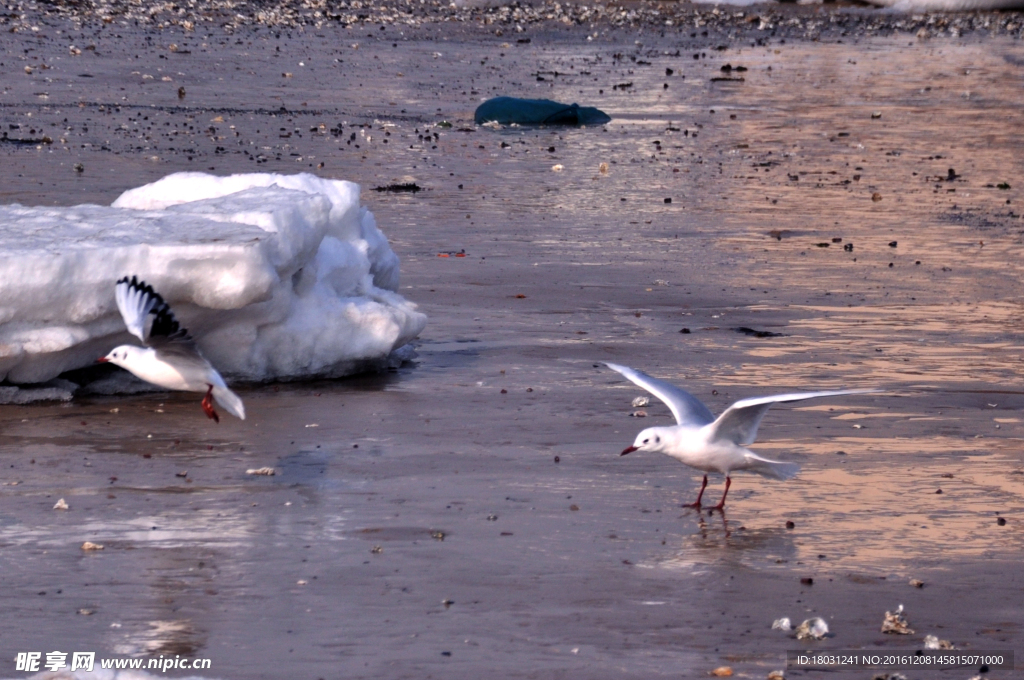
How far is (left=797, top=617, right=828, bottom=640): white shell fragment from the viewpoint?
5027 mm

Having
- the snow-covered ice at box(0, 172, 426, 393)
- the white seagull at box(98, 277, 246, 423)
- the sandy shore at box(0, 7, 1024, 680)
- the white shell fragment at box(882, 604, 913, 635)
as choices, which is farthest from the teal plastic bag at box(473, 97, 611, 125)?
the white shell fragment at box(882, 604, 913, 635)

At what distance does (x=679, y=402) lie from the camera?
21.3 ft

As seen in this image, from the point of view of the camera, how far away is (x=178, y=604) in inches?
204

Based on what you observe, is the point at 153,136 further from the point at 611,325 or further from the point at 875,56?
the point at 875,56

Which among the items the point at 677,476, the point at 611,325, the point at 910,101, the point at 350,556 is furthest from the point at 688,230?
the point at 910,101

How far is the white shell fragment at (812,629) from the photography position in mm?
5027

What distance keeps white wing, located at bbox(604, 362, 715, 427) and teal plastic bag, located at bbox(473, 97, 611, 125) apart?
496 inches

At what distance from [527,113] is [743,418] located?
13.0m

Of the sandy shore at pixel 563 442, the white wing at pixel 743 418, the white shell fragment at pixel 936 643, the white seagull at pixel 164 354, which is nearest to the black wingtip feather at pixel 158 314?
the white seagull at pixel 164 354

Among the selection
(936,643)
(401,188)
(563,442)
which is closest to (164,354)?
(563,442)

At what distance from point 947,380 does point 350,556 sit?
4.08 metres

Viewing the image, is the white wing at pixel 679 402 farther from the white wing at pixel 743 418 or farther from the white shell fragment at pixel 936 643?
the white shell fragment at pixel 936 643

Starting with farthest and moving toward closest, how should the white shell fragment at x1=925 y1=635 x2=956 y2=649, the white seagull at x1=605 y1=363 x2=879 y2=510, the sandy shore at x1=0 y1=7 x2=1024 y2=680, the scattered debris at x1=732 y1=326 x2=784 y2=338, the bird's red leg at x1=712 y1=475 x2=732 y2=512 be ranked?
the scattered debris at x1=732 y1=326 x2=784 y2=338, the bird's red leg at x1=712 y1=475 x2=732 y2=512, the white seagull at x1=605 y1=363 x2=879 y2=510, the sandy shore at x1=0 y1=7 x2=1024 y2=680, the white shell fragment at x1=925 y1=635 x2=956 y2=649

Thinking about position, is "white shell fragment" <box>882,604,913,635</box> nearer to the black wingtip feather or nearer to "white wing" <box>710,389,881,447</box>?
"white wing" <box>710,389,881,447</box>
